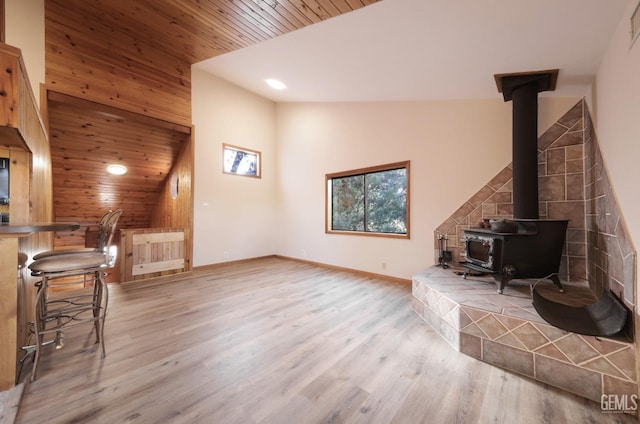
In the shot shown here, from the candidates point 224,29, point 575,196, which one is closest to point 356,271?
point 575,196

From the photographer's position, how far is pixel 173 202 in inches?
204

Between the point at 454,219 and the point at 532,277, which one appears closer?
the point at 532,277

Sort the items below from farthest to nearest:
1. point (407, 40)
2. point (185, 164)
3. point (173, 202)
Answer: point (173, 202) < point (185, 164) < point (407, 40)

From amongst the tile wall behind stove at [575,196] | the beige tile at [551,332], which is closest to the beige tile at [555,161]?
the tile wall behind stove at [575,196]

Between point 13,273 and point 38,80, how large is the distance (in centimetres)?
305

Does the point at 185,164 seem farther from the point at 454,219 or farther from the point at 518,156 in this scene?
the point at 518,156

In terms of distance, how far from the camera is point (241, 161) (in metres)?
5.54

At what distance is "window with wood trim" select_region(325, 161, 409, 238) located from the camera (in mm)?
4129

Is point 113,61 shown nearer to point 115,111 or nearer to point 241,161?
point 115,111

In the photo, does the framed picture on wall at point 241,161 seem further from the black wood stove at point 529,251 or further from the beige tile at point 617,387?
the beige tile at point 617,387

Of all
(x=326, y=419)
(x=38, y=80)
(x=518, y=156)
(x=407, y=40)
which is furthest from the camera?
(x=38, y=80)

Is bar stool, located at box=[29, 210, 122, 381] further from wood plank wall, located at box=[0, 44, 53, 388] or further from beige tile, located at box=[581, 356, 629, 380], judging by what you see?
beige tile, located at box=[581, 356, 629, 380]

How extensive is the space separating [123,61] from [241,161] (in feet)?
7.99

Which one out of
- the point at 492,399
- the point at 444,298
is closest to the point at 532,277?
the point at 444,298
